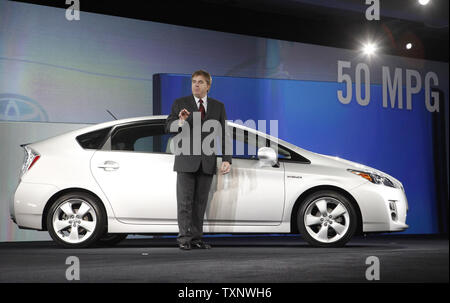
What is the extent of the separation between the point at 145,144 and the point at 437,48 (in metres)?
7.02

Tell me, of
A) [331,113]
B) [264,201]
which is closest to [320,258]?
[264,201]

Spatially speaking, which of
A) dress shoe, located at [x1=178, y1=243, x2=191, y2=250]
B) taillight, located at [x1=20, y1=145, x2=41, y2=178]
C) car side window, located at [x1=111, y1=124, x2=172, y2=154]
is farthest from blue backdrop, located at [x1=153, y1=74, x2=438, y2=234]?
dress shoe, located at [x1=178, y1=243, x2=191, y2=250]

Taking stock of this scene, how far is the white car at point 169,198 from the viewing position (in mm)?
7355

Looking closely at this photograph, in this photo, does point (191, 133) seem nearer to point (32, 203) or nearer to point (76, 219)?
point (76, 219)

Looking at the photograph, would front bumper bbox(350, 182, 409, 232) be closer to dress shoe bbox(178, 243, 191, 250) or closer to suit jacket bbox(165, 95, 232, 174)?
suit jacket bbox(165, 95, 232, 174)

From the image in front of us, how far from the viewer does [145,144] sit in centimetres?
887

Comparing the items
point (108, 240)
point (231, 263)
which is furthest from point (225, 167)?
point (108, 240)

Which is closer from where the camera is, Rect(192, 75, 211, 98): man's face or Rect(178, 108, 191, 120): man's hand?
Rect(178, 108, 191, 120): man's hand

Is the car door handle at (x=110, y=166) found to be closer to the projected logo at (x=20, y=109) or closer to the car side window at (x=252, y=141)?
the car side window at (x=252, y=141)

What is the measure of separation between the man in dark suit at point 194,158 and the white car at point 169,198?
0.41m

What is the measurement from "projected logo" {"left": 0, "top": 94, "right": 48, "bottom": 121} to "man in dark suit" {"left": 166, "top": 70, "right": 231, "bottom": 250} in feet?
11.9

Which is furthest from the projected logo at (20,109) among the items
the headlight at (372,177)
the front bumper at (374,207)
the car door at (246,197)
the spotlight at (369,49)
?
the spotlight at (369,49)

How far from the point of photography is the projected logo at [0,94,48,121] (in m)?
9.69

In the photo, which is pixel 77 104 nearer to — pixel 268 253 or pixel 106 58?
pixel 106 58
